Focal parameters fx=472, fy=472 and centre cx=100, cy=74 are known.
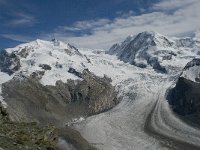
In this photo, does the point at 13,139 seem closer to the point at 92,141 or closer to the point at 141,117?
the point at 92,141

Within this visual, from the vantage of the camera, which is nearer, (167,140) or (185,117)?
(167,140)

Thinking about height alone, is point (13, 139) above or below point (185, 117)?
above

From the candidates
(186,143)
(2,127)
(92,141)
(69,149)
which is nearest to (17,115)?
(92,141)

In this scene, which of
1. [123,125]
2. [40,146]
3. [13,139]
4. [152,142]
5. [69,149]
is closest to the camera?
[13,139]

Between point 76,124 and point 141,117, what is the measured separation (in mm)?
27572

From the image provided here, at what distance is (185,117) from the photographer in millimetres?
192500

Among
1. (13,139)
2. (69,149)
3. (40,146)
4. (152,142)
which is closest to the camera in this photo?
(13,139)

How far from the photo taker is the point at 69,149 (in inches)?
5069

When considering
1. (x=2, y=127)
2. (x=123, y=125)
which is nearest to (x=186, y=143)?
(x=123, y=125)

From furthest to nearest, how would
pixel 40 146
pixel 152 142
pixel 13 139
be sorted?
pixel 152 142, pixel 40 146, pixel 13 139

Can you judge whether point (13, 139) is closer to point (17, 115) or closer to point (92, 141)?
point (92, 141)

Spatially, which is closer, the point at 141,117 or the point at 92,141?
the point at 92,141

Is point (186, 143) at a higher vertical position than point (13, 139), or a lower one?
lower

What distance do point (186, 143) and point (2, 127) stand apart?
107 metres
